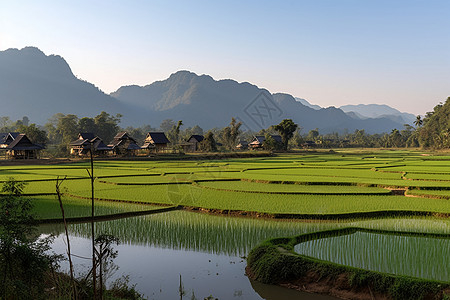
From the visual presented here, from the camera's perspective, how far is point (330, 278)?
21.7ft

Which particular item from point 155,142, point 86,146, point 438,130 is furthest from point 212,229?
point 438,130

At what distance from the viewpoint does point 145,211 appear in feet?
43.2

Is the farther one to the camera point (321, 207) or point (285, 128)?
point (285, 128)

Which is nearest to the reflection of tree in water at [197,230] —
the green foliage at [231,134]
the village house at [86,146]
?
the village house at [86,146]

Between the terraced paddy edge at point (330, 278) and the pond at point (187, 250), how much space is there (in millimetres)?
237

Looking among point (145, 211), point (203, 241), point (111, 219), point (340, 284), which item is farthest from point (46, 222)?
point (340, 284)

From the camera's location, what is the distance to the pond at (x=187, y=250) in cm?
680

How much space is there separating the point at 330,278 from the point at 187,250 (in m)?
3.70

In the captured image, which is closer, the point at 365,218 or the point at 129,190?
the point at 365,218

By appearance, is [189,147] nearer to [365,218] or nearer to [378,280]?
[365,218]

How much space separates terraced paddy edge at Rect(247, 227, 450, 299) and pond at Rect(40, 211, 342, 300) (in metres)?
0.24

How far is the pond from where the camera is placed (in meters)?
6.80

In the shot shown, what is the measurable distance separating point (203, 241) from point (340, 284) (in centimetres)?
403

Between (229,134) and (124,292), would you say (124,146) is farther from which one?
(124,292)
